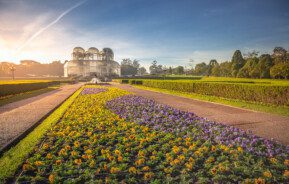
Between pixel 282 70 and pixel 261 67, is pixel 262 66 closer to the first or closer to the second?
pixel 261 67

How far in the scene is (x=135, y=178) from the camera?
3865 millimetres

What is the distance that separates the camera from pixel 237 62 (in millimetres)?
71062

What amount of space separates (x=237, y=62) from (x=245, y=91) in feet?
202

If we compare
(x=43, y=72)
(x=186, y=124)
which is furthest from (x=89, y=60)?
(x=186, y=124)

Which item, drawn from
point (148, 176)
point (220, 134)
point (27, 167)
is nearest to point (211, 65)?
point (220, 134)

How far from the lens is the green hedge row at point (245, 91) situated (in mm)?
12617

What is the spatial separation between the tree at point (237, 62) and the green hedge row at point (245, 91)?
5184cm

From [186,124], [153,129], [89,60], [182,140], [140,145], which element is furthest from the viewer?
[89,60]

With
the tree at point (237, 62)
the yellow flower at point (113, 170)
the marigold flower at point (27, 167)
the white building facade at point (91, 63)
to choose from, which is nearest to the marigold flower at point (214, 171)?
the yellow flower at point (113, 170)

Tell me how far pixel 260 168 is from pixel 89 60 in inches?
4166

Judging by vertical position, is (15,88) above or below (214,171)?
above

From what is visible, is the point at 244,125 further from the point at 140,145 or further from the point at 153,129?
the point at 140,145

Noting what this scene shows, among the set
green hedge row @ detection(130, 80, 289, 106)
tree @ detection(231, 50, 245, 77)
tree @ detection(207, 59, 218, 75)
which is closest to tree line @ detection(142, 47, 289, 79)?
tree @ detection(231, 50, 245, 77)

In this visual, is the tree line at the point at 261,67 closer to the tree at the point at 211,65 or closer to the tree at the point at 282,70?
the tree at the point at 282,70
